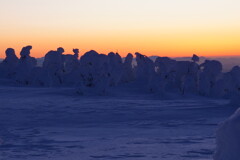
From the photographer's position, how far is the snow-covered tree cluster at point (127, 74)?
20.6 metres

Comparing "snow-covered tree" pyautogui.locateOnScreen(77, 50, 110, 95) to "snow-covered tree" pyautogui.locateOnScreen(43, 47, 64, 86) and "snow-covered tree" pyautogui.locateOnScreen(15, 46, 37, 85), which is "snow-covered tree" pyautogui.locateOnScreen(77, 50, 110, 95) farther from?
"snow-covered tree" pyautogui.locateOnScreen(15, 46, 37, 85)

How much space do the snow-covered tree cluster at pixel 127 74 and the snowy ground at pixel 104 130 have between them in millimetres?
4928

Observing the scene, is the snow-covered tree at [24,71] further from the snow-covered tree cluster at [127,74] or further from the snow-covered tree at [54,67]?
the snow-covered tree at [54,67]

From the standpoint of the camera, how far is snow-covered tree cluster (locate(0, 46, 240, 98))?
20.6 m

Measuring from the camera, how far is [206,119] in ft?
37.9

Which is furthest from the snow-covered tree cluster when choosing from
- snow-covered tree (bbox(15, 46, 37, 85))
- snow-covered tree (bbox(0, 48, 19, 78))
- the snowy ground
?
the snowy ground

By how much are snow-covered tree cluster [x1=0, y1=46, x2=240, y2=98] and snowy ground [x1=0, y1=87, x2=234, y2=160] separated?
16.2ft

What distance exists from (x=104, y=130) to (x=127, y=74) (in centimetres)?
1763

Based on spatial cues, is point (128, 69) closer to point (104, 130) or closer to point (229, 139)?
point (104, 130)

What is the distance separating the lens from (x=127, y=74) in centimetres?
2722

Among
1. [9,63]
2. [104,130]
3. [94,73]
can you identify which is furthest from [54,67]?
[104,130]

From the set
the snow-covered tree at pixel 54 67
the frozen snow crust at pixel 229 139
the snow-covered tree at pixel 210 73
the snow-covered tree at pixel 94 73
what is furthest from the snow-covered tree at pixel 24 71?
the frozen snow crust at pixel 229 139

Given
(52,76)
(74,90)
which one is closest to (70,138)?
(74,90)

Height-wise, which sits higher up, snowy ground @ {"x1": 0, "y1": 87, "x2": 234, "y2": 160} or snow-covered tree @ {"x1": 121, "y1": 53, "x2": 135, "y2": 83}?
snow-covered tree @ {"x1": 121, "y1": 53, "x2": 135, "y2": 83}
